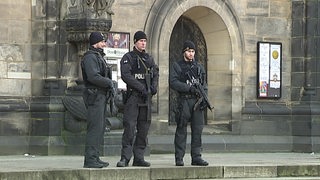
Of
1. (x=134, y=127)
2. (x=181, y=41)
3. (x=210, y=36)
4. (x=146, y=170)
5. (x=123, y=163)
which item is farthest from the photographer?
(x=210, y=36)

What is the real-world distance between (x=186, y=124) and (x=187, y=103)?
363 millimetres

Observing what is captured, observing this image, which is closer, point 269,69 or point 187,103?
point 187,103

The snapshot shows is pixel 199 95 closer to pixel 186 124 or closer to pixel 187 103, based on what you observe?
pixel 187 103

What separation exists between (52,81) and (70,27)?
121 centimetres

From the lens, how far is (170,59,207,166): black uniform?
40.8ft

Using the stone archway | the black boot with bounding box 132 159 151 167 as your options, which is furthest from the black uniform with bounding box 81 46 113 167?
the stone archway

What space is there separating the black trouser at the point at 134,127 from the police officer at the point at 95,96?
539 millimetres

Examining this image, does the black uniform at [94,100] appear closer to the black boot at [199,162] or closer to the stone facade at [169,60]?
the black boot at [199,162]

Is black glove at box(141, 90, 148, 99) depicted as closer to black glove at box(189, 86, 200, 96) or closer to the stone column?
black glove at box(189, 86, 200, 96)

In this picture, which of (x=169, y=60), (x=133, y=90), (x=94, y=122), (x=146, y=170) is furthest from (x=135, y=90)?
(x=169, y=60)

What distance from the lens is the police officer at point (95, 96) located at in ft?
37.2

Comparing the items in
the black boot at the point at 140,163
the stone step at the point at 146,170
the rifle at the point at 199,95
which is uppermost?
the rifle at the point at 199,95

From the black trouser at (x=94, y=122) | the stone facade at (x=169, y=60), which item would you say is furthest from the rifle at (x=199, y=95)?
the stone facade at (x=169, y=60)

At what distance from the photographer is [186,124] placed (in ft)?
41.1
